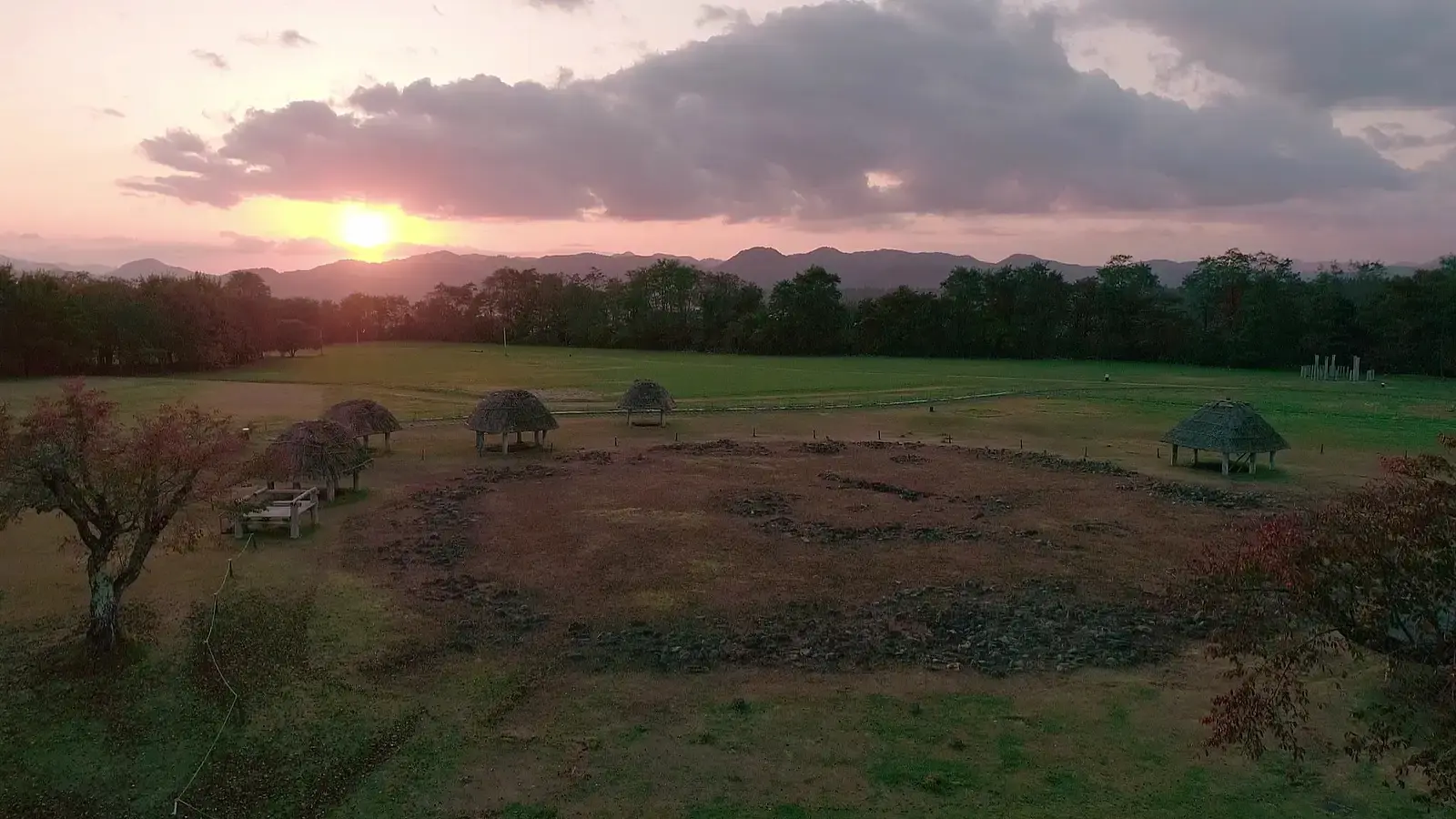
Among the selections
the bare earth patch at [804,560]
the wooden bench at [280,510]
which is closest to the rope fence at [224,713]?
the wooden bench at [280,510]

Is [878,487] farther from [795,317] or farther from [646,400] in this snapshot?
[795,317]

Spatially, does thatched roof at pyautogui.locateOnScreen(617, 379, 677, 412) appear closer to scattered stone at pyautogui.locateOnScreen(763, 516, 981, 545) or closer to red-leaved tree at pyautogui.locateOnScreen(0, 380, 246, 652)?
scattered stone at pyautogui.locateOnScreen(763, 516, 981, 545)

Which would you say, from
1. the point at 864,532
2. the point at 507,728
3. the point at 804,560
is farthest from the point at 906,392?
the point at 507,728

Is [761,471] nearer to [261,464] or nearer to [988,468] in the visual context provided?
[988,468]

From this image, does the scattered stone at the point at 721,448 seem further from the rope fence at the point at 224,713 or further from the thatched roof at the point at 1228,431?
the rope fence at the point at 224,713

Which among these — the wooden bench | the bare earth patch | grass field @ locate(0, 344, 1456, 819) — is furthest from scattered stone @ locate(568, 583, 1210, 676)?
the wooden bench

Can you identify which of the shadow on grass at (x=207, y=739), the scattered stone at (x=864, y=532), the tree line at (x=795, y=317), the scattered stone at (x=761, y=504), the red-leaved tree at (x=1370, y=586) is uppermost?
the tree line at (x=795, y=317)

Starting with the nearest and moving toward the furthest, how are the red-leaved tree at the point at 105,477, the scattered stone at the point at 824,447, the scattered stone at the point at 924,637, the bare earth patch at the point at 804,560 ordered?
the red-leaved tree at the point at 105,477, the scattered stone at the point at 924,637, the bare earth patch at the point at 804,560, the scattered stone at the point at 824,447
